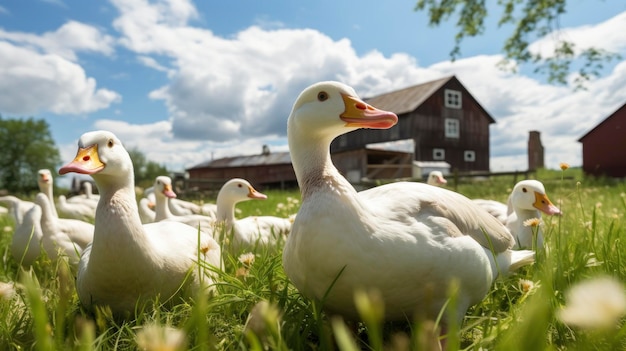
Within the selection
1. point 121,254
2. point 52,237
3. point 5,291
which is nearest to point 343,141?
point 52,237

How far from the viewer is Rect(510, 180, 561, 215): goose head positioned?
3.89m

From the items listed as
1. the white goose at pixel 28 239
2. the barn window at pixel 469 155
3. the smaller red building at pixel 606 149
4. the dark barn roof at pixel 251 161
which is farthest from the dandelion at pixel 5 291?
the barn window at pixel 469 155

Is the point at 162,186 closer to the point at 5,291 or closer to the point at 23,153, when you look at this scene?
the point at 5,291

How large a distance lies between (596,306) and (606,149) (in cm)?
2390

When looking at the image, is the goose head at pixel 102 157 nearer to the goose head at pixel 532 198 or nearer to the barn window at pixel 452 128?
the goose head at pixel 532 198

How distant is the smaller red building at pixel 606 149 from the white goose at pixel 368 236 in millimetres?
20367

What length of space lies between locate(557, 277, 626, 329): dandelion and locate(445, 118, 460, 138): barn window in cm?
3259

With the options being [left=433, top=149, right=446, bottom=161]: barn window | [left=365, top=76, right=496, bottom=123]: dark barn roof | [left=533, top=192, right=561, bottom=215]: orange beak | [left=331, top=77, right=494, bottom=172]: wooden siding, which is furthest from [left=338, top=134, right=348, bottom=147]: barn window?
[left=533, top=192, right=561, bottom=215]: orange beak

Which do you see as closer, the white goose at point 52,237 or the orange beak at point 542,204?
the orange beak at point 542,204

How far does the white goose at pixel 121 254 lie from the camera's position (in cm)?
221

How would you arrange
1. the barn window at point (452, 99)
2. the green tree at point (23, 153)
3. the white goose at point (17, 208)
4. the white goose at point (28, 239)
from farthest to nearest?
the green tree at point (23, 153) < the barn window at point (452, 99) < the white goose at point (17, 208) < the white goose at point (28, 239)

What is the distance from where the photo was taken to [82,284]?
2.37 metres

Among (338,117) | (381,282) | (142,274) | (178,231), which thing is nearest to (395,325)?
(381,282)

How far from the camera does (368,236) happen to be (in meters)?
1.67
